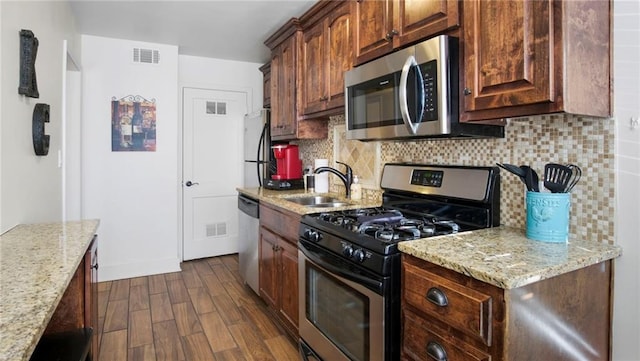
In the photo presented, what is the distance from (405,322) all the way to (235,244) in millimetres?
3510

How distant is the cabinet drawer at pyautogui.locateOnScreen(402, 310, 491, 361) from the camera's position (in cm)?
115

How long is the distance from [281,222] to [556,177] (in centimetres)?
160

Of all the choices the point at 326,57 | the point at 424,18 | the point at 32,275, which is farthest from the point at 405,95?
the point at 32,275

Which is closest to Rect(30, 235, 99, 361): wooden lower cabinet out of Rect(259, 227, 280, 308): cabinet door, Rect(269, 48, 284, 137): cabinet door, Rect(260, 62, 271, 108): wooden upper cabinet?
Rect(259, 227, 280, 308): cabinet door

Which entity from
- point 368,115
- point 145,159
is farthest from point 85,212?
point 368,115

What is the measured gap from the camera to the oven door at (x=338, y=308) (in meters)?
1.50

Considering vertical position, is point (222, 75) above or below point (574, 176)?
above

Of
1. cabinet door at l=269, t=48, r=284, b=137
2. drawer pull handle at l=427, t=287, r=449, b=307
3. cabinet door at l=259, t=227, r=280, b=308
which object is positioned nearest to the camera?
drawer pull handle at l=427, t=287, r=449, b=307

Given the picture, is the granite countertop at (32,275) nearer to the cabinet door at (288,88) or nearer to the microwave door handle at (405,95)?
the microwave door handle at (405,95)

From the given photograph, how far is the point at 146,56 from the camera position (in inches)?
152

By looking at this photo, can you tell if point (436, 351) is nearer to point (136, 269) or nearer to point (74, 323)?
point (74, 323)

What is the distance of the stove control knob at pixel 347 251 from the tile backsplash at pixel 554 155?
726 millimetres

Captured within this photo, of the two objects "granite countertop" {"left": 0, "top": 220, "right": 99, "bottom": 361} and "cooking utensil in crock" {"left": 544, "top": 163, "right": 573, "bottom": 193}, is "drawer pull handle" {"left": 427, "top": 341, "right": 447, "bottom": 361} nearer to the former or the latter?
"cooking utensil in crock" {"left": 544, "top": 163, "right": 573, "bottom": 193}

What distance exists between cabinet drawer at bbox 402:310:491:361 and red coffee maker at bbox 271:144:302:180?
2.39m
